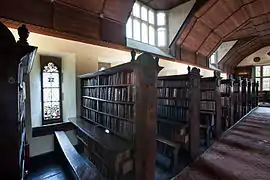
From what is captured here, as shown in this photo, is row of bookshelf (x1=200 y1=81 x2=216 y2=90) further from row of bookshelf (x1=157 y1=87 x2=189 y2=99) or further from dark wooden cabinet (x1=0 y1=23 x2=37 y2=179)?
dark wooden cabinet (x1=0 y1=23 x2=37 y2=179)

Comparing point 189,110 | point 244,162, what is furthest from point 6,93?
point 244,162

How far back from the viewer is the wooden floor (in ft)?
7.45

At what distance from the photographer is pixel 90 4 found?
3.48 meters

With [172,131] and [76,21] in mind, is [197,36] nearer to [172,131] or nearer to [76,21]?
[76,21]

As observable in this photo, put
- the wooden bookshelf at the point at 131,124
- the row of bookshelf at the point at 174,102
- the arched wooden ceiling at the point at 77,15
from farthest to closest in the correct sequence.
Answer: the row of bookshelf at the point at 174,102, the arched wooden ceiling at the point at 77,15, the wooden bookshelf at the point at 131,124

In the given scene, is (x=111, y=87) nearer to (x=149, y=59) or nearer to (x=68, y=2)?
(x=149, y=59)

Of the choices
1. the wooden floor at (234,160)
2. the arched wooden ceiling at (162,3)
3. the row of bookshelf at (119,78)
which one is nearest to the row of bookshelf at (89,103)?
the row of bookshelf at (119,78)

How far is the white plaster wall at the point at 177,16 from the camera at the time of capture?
5492mm

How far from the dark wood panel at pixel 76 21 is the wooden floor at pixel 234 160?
3290 mm

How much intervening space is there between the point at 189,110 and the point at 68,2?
3.15 meters

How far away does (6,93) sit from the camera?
108 cm

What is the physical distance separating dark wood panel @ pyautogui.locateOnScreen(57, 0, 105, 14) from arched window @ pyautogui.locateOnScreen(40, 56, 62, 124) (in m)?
1.50

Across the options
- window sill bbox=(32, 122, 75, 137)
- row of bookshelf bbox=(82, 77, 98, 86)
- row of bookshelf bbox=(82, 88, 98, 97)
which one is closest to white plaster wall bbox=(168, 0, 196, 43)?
row of bookshelf bbox=(82, 77, 98, 86)

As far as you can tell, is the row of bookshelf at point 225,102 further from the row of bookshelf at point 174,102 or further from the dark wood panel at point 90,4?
the dark wood panel at point 90,4
